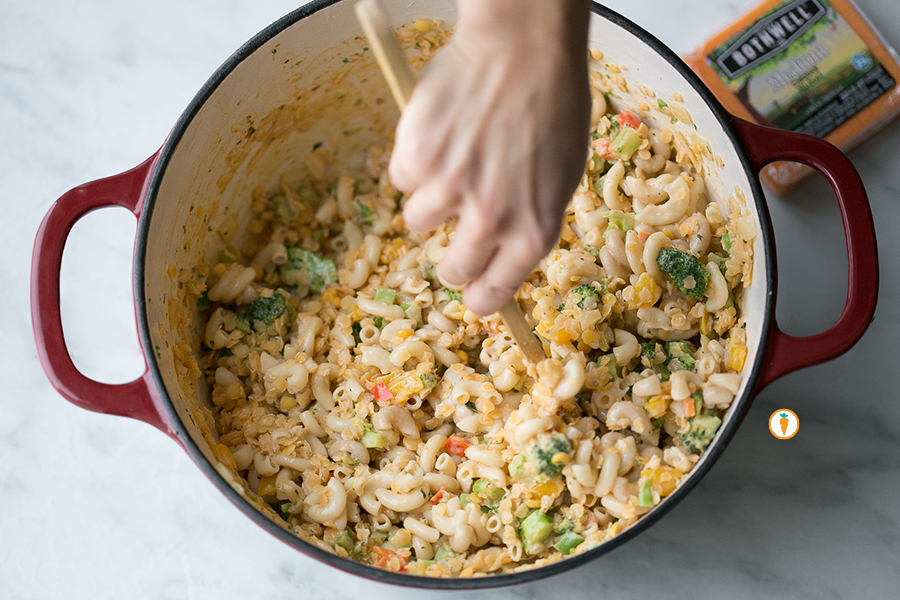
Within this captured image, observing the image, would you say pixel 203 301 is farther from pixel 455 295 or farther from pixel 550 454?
pixel 550 454

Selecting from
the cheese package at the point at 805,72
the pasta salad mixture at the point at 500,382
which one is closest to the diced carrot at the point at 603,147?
the pasta salad mixture at the point at 500,382

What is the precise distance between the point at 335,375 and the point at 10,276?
0.99 m

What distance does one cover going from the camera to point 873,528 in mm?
1693

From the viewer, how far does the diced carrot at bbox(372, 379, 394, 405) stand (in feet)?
5.24

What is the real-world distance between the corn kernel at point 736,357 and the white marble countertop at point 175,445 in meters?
0.35

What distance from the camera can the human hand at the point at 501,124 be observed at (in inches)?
37.4

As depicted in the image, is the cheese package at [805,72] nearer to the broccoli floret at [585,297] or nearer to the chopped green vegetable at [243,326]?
the broccoli floret at [585,297]

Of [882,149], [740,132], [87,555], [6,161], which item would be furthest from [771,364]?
[6,161]

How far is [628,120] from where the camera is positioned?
5.47ft

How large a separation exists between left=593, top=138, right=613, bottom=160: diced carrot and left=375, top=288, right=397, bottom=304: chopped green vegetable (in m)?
0.59

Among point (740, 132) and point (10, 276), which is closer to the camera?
point (740, 132)

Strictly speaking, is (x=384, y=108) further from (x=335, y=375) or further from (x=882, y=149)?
(x=882, y=149)

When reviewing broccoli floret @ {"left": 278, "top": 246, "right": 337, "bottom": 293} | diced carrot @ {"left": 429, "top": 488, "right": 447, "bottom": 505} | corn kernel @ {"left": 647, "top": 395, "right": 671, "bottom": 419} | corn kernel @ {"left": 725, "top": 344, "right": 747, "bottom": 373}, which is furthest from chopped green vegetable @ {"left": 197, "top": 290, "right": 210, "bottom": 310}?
corn kernel @ {"left": 725, "top": 344, "right": 747, "bottom": 373}

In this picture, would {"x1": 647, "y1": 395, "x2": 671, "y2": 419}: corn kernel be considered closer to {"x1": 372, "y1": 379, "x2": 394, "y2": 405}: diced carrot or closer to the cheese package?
{"x1": 372, "y1": 379, "x2": 394, "y2": 405}: diced carrot
